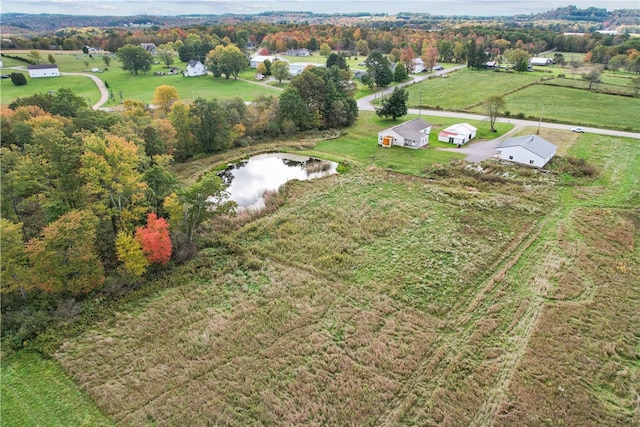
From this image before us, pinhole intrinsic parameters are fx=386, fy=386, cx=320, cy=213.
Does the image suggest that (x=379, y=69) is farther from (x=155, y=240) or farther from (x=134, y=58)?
(x=155, y=240)

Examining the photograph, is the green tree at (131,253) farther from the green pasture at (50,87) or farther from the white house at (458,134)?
the green pasture at (50,87)

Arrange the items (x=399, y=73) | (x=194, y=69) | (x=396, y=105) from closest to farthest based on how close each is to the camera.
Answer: (x=396, y=105)
(x=399, y=73)
(x=194, y=69)

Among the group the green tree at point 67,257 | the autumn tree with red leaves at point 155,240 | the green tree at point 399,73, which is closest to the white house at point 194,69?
the green tree at point 399,73

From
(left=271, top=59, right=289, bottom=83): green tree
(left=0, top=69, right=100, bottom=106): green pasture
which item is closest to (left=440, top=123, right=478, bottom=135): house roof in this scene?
(left=271, top=59, right=289, bottom=83): green tree

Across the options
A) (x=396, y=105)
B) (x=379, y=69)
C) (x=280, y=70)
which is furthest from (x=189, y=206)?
(x=280, y=70)

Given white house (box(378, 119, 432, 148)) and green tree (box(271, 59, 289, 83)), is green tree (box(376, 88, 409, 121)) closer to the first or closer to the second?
white house (box(378, 119, 432, 148))

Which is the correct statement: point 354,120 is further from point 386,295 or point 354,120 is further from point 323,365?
point 323,365

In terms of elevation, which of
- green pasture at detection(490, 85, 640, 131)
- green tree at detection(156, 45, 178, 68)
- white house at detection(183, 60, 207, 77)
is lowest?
green pasture at detection(490, 85, 640, 131)
